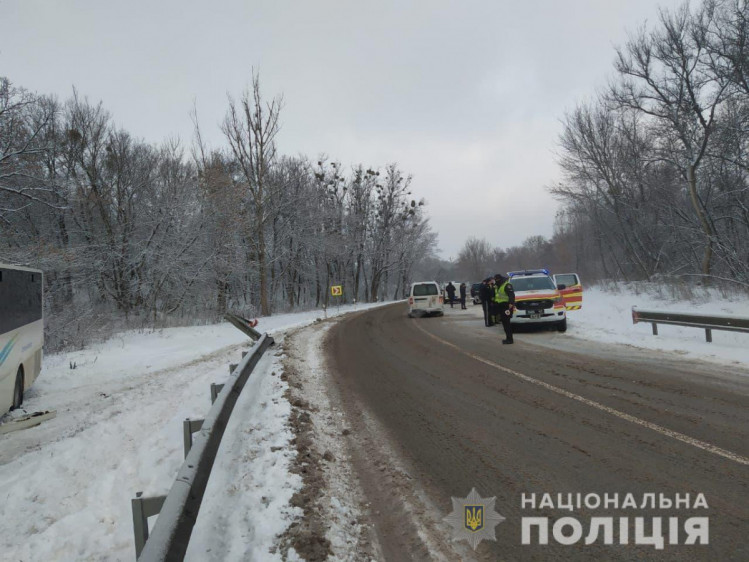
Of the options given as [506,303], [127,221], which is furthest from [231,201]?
[506,303]

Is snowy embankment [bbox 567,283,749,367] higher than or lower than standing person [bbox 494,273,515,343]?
lower

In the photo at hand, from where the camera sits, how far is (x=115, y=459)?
460 centimetres

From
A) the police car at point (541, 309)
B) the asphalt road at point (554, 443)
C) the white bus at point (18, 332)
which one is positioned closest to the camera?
the asphalt road at point (554, 443)

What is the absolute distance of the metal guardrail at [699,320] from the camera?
9.23 m

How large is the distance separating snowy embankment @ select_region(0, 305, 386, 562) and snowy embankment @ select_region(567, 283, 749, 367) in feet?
28.5

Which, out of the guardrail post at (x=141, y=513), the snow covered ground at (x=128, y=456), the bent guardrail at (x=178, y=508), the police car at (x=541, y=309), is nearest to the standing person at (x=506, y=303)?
the police car at (x=541, y=309)

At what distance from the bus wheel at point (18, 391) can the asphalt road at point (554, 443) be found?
531 cm

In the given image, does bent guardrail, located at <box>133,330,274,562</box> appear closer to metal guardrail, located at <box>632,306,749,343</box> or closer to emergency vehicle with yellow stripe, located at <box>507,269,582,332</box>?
metal guardrail, located at <box>632,306,749,343</box>

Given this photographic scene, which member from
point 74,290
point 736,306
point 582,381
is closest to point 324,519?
point 582,381

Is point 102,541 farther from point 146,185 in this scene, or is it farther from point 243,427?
point 146,185

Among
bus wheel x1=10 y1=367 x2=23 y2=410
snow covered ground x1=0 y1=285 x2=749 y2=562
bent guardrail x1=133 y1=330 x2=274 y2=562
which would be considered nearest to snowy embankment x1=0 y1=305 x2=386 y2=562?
snow covered ground x1=0 y1=285 x2=749 y2=562

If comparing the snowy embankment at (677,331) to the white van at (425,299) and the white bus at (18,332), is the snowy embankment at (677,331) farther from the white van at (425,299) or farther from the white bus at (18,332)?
the white bus at (18,332)

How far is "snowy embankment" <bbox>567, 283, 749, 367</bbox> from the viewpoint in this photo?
9.18m

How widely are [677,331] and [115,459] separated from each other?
1370 cm
